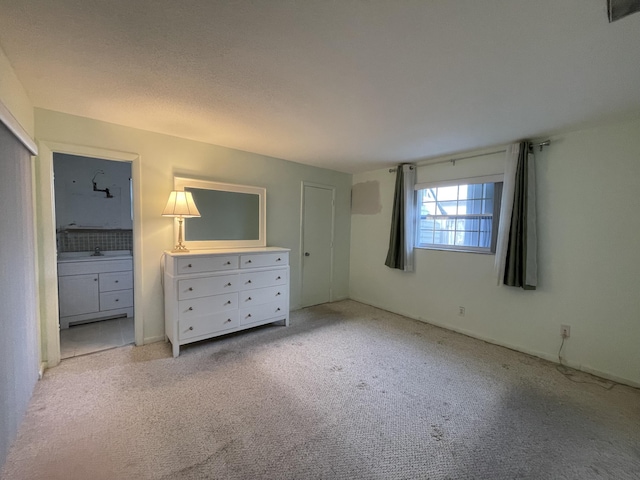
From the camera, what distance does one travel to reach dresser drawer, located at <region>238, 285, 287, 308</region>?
2.95 m

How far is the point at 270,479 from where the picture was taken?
1.32 meters

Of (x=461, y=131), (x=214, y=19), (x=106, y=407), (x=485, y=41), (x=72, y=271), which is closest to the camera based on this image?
(x=214, y=19)

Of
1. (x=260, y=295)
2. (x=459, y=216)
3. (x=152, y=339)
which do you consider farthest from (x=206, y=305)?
(x=459, y=216)

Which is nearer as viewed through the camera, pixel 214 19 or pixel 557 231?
pixel 214 19

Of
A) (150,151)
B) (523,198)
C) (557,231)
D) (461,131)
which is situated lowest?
(557,231)

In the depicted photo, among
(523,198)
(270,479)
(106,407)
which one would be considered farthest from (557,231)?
(106,407)

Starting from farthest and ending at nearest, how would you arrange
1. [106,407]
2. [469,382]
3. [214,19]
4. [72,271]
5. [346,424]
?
[72,271] → [469,382] → [106,407] → [346,424] → [214,19]

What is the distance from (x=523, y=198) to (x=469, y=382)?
1.82 m

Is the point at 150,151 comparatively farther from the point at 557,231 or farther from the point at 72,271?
the point at 557,231

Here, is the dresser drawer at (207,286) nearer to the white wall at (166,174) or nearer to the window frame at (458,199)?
the white wall at (166,174)

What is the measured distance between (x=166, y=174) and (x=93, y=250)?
6.14 feet

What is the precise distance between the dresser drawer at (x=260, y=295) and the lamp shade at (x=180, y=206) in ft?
3.27

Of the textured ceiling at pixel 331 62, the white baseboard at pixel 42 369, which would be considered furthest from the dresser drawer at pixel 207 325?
the textured ceiling at pixel 331 62

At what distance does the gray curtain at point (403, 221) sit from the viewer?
3.61m
